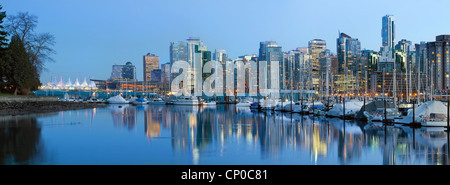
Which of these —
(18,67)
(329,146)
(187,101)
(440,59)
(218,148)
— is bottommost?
(329,146)

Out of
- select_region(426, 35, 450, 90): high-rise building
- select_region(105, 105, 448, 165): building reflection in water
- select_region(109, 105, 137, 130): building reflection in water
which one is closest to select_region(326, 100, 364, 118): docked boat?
select_region(105, 105, 448, 165): building reflection in water

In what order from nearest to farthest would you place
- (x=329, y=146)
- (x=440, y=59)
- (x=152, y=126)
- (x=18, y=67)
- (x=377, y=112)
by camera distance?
(x=329, y=146), (x=152, y=126), (x=377, y=112), (x=18, y=67), (x=440, y=59)

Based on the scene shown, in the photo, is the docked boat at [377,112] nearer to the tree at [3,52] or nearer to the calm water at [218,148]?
the calm water at [218,148]

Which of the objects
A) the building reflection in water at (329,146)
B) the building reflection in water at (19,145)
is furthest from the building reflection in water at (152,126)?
the building reflection in water at (19,145)

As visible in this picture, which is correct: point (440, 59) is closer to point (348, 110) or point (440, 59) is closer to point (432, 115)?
point (348, 110)

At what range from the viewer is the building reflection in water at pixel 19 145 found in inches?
747

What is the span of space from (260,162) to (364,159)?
5.42 meters

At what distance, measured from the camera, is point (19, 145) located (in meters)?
23.1

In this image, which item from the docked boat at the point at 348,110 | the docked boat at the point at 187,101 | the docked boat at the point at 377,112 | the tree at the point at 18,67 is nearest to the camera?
the docked boat at the point at 377,112

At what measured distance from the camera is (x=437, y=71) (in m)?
177

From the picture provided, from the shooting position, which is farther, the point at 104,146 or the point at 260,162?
the point at 104,146

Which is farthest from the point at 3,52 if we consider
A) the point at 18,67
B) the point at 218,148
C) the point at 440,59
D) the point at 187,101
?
the point at 440,59
